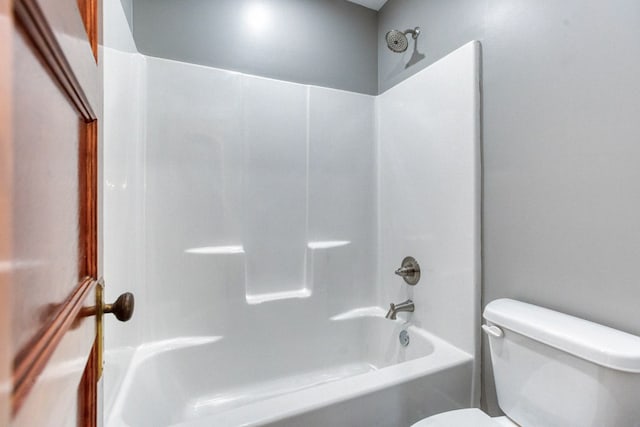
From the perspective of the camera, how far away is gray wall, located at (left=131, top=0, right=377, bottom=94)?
5.12ft

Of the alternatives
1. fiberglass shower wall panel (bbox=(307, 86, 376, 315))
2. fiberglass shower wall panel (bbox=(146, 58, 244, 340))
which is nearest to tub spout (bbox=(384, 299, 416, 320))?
fiberglass shower wall panel (bbox=(307, 86, 376, 315))

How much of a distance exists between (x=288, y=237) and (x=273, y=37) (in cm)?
120

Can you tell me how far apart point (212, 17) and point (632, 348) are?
2183mm

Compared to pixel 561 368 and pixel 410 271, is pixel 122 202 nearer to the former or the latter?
pixel 410 271

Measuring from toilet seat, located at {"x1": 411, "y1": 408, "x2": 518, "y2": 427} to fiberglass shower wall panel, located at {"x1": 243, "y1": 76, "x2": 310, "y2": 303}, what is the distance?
98 centimetres

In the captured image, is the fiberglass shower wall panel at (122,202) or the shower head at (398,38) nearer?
the fiberglass shower wall panel at (122,202)

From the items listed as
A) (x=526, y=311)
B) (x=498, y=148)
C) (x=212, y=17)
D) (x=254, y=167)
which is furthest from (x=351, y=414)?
(x=212, y=17)

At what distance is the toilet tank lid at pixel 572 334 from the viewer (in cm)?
75

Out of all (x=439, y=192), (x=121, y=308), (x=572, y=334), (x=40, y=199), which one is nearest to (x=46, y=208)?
(x=40, y=199)

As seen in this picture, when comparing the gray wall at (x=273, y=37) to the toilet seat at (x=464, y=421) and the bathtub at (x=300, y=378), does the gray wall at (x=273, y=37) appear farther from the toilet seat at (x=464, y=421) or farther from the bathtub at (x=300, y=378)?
the toilet seat at (x=464, y=421)

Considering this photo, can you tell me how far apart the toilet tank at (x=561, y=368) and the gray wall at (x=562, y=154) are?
0.42ft

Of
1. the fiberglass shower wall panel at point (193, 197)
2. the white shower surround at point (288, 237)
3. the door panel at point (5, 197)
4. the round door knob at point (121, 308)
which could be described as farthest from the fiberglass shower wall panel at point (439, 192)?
the door panel at point (5, 197)

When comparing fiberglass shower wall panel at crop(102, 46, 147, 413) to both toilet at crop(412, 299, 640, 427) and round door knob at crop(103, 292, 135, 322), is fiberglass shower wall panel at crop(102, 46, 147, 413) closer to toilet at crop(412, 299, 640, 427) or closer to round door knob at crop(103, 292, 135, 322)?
round door knob at crop(103, 292, 135, 322)

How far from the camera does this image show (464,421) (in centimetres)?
98
